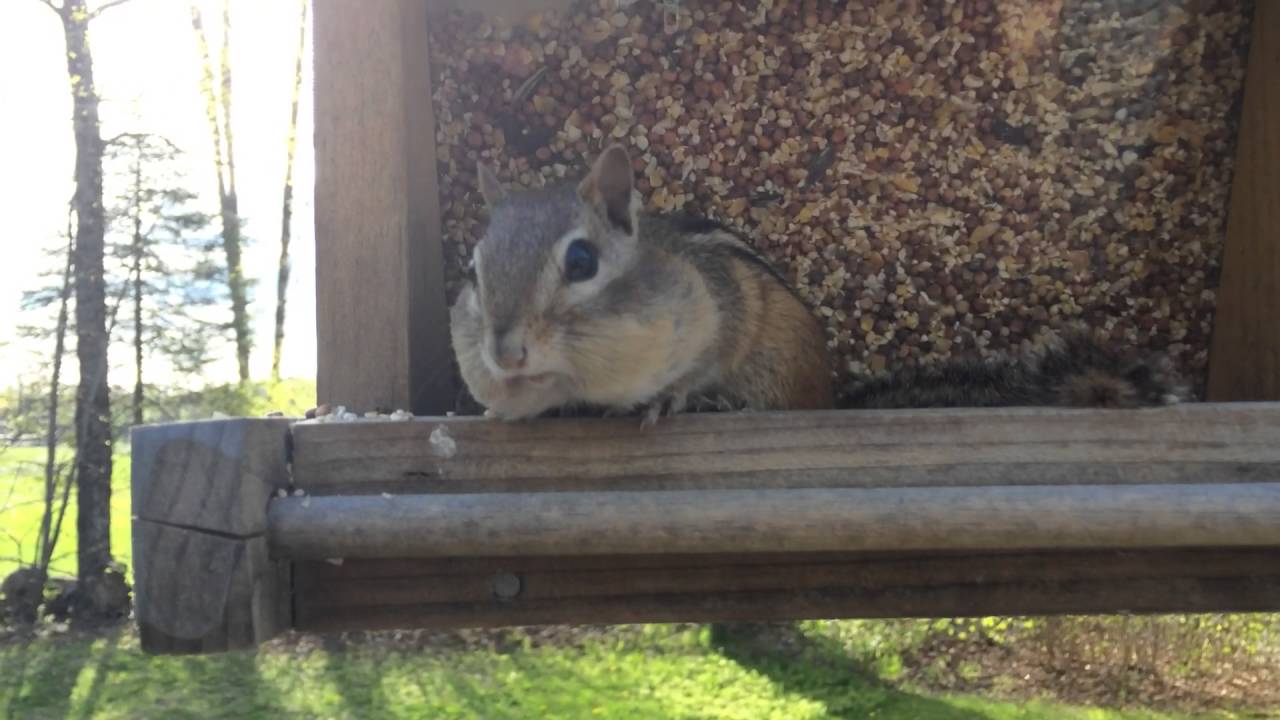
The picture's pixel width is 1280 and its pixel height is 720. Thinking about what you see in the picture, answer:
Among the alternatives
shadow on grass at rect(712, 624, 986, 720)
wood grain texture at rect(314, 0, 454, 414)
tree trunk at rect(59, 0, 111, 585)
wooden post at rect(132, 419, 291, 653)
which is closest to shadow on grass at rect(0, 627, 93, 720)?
tree trunk at rect(59, 0, 111, 585)

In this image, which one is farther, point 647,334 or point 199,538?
point 647,334

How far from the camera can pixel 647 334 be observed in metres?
1.63

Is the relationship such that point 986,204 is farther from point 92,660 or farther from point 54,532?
point 54,532

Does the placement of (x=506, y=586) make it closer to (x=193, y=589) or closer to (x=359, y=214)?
(x=193, y=589)

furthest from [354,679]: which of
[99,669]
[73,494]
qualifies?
[73,494]

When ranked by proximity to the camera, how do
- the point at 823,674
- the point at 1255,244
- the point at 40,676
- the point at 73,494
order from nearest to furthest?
the point at 1255,244 < the point at 40,676 < the point at 823,674 < the point at 73,494

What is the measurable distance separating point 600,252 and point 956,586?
2.41 ft

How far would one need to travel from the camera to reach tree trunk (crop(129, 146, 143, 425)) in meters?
6.90

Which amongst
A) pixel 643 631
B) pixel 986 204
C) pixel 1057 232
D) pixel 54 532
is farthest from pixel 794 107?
pixel 54 532

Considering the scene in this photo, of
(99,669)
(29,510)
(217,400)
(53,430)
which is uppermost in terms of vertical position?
(217,400)

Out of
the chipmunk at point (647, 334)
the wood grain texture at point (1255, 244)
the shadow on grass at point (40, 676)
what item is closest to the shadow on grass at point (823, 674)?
the shadow on grass at point (40, 676)

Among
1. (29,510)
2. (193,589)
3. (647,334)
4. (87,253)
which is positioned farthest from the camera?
(29,510)

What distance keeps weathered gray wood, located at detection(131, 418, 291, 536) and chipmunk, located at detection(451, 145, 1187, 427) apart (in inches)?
13.6

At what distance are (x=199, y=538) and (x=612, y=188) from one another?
0.79 meters
